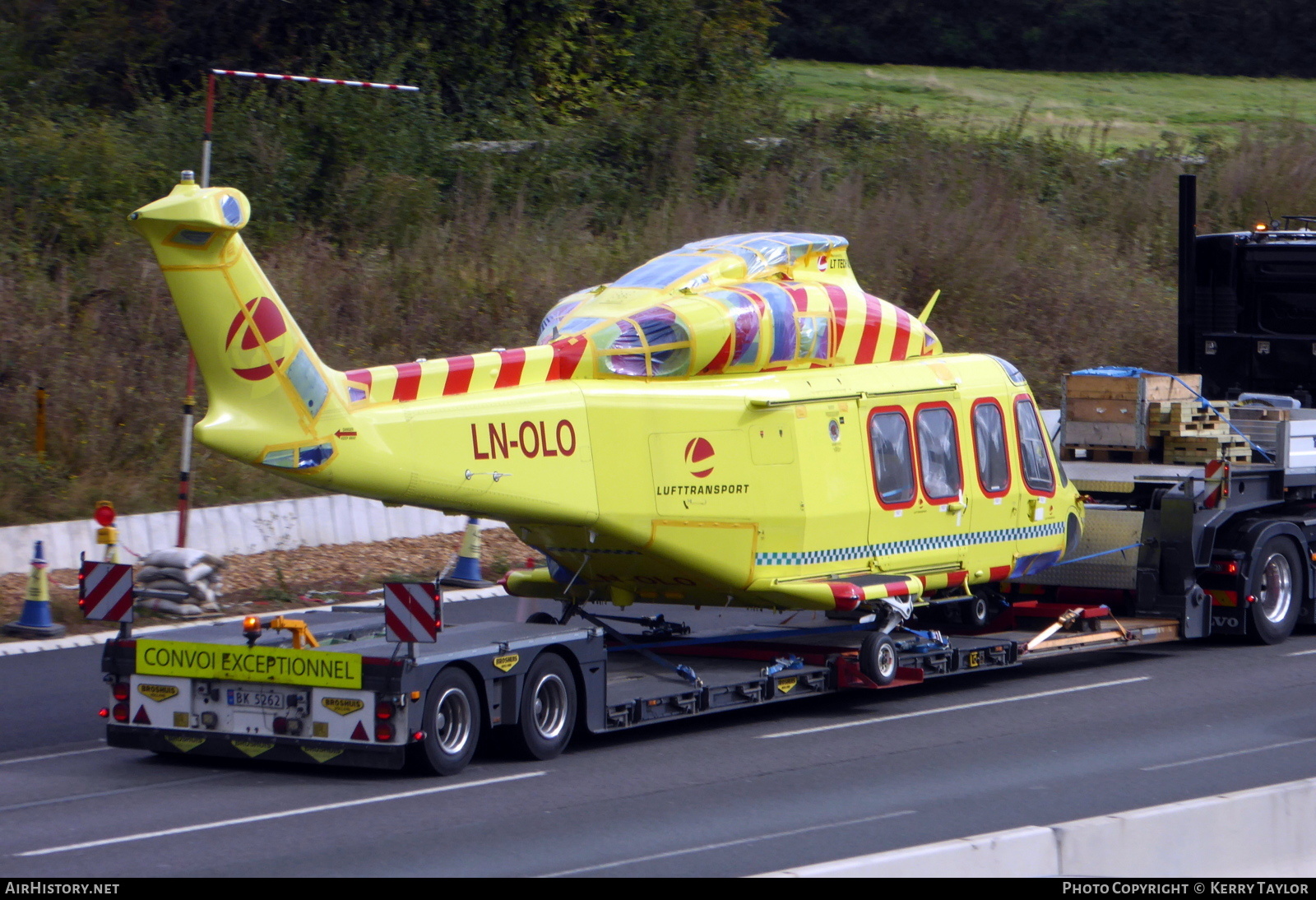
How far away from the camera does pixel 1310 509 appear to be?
16047 mm

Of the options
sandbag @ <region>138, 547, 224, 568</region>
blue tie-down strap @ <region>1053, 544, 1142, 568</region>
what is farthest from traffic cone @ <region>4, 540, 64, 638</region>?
blue tie-down strap @ <region>1053, 544, 1142, 568</region>

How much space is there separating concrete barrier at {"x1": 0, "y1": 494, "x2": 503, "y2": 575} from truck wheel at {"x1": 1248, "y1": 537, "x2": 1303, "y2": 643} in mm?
7394

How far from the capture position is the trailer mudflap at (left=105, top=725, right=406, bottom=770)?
33.5 ft

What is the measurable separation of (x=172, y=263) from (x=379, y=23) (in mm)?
21445

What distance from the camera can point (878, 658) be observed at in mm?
12258

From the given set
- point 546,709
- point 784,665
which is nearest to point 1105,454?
point 784,665

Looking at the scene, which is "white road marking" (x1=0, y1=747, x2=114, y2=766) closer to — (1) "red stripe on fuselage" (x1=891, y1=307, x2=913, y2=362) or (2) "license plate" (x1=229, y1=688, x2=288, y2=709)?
(2) "license plate" (x1=229, y1=688, x2=288, y2=709)

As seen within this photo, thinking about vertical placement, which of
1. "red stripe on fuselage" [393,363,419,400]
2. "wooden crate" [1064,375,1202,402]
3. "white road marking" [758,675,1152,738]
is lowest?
"white road marking" [758,675,1152,738]

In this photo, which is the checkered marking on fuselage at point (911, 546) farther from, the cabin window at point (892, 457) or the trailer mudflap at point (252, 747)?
the trailer mudflap at point (252, 747)

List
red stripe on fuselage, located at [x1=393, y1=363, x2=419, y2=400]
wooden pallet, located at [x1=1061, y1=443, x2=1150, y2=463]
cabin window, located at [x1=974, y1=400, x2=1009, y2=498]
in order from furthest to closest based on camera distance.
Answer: wooden pallet, located at [x1=1061, y1=443, x2=1150, y2=463] < cabin window, located at [x1=974, y1=400, x2=1009, y2=498] < red stripe on fuselage, located at [x1=393, y1=363, x2=419, y2=400]

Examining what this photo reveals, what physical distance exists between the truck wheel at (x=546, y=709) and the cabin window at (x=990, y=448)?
411 cm

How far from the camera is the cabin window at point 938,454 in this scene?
1304 centimetres
